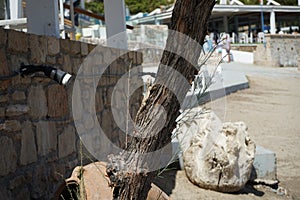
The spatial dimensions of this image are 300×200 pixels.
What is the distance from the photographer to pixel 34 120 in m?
3.33

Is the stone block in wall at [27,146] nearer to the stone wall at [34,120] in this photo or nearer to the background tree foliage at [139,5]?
the stone wall at [34,120]

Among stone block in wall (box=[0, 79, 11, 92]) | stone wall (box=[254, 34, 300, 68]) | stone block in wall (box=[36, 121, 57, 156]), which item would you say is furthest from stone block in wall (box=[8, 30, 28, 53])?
stone wall (box=[254, 34, 300, 68])

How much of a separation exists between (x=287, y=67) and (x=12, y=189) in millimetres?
22576

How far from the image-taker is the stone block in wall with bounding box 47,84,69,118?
357cm

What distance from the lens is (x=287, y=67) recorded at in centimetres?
2384

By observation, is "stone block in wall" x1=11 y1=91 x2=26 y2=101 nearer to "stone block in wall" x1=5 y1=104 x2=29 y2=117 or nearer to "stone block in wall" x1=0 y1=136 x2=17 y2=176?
"stone block in wall" x1=5 y1=104 x2=29 y2=117

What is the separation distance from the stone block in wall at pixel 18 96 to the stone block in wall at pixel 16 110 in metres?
0.05

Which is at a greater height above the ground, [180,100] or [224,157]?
[180,100]

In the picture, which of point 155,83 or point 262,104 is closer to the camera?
point 155,83

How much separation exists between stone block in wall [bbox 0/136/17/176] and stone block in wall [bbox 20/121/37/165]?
0.31 feet

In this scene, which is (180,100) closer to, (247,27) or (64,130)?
(64,130)

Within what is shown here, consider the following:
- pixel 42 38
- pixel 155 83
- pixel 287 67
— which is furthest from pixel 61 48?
pixel 287 67

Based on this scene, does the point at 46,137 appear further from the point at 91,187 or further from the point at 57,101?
the point at 91,187

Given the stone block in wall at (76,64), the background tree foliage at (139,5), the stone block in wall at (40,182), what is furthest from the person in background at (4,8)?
the background tree foliage at (139,5)
